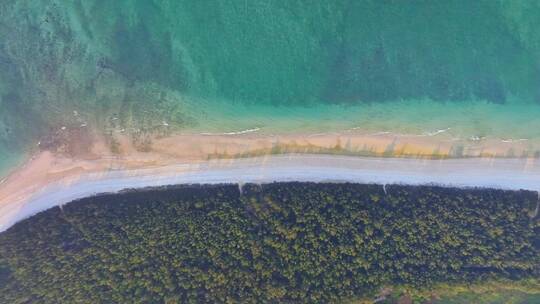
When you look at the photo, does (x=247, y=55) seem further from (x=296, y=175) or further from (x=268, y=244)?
(x=268, y=244)

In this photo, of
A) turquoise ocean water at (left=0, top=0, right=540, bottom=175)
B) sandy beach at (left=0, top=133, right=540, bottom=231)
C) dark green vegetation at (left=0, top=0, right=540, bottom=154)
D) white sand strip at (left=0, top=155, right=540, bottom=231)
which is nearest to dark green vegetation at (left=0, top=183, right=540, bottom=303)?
white sand strip at (left=0, top=155, right=540, bottom=231)

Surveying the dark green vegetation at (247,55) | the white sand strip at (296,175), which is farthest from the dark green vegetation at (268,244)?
the dark green vegetation at (247,55)

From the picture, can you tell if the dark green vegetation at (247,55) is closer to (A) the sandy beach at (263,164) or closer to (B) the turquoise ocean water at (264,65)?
(B) the turquoise ocean water at (264,65)

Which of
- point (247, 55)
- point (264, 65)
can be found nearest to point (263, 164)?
point (264, 65)

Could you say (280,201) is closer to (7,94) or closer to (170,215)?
(170,215)

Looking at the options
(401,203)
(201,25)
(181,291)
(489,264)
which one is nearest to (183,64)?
(201,25)

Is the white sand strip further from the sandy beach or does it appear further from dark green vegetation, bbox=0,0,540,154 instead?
dark green vegetation, bbox=0,0,540,154
